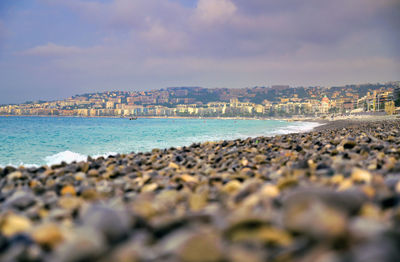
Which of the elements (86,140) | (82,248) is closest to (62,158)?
(86,140)

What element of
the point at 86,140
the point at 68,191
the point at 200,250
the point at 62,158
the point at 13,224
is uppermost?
the point at 200,250

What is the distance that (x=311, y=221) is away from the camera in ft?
4.40

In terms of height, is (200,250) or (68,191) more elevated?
(200,250)

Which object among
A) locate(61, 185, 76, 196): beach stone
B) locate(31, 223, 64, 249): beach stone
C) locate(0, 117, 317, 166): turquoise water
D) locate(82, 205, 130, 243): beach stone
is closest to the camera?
locate(82, 205, 130, 243): beach stone

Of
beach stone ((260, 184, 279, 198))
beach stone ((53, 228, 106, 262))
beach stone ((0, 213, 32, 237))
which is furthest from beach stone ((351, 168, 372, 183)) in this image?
beach stone ((0, 213, 32, 237))

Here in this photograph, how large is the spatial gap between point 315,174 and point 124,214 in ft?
6.43

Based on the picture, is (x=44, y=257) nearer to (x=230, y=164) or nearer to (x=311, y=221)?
(x=311, y=221)

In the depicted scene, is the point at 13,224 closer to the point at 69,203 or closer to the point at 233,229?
the point at 69,203

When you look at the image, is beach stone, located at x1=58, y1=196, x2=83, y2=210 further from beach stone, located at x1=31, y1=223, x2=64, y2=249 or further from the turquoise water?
the turquoise water

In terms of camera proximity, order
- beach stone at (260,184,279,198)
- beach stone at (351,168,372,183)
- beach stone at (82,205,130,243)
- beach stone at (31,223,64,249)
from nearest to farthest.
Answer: beach stone at (82,205,130,243)
beach stone at (31,223,64,249)
beach stone at (260,184,279,198)
beach stone at (351,168,372,183)

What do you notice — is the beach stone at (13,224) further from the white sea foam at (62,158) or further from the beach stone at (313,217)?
the white sea foam at (62,158)

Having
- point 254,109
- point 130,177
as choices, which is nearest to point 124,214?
point 130,177

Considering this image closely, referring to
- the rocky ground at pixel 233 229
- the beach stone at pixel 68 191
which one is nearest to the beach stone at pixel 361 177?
the rocky ground at pixel 233 229

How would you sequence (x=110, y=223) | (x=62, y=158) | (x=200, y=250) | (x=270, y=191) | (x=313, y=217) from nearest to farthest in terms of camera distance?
(x=200, y=250) < (x=313, y=217) < (x=110, y=223) < (x=270, y=191) < (x=62, y=158)
